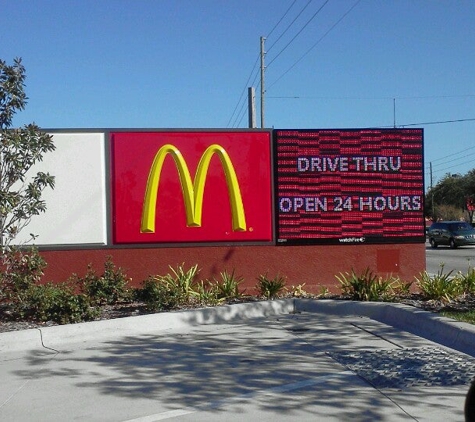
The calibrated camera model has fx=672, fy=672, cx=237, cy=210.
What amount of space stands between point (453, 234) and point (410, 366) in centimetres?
3384

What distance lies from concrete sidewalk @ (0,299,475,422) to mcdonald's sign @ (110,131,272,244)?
3501 mm

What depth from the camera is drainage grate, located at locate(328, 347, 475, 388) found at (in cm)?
729

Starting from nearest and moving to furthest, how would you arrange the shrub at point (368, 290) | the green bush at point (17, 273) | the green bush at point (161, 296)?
the green bush at point (17, 273) → the green bush at point (161, 296) → the shrub at point (368, 290)

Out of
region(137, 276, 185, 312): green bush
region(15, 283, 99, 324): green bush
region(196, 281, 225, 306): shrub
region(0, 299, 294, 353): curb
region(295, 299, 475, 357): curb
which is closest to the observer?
region(295, 299, 475, 357): curb

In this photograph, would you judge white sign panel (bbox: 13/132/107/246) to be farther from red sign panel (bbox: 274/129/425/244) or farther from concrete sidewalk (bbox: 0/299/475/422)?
concrete sidewalk (bbox: 0/299/475/422)

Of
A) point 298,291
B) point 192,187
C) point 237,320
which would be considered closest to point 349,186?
point 298,291

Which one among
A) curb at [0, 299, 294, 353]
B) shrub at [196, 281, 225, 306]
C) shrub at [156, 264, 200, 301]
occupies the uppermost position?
shrub at [156, 264, 200, 301]

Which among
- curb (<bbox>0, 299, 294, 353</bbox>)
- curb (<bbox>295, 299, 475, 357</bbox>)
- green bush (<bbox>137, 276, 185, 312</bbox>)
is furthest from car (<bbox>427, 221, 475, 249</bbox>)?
green bush (<bbox>137, 276, 185, 312</bbox>)

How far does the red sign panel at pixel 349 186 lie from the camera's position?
15281mm

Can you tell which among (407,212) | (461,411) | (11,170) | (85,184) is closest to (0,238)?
(11,170)

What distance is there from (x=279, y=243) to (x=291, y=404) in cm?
872

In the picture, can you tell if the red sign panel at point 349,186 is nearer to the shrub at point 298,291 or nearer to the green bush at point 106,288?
the shrub at point 298,291

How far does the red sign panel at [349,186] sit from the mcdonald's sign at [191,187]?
49 cm

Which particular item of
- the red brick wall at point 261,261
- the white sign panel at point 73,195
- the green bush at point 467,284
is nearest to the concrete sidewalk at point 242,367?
the green bush at point 467,284
